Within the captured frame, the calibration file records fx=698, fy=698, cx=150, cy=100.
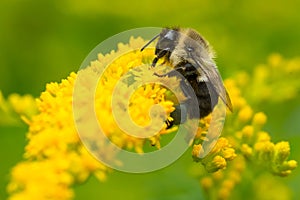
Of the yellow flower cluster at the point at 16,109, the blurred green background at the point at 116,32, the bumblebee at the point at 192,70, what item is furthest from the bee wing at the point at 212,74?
the blurred green background at the point at 116,32

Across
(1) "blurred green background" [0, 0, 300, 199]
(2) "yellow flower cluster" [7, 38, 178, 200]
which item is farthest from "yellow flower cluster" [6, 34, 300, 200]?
(1) "blurred green background" [0, 0, 300, 199]

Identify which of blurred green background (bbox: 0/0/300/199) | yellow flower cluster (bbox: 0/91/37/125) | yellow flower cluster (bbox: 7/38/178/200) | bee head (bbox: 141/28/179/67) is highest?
blurred green background (bbox: 0/0/300/199)

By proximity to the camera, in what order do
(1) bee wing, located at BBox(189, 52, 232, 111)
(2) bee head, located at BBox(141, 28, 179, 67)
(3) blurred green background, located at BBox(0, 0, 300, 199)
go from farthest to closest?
1. (3) blurred green background, located at BBox(0, 0, 300, 199)
2. (2) bee head, located at BBox(141, 28, 179, 67)
3. (1) bee wing, located at BBox(189, 52, 232, 111)

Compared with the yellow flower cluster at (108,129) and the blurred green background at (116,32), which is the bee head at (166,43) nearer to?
the yellow flower cluster at (108,129)

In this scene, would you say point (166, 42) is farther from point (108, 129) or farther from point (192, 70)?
point (108, 129)

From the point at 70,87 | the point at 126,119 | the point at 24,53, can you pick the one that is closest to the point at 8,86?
the point at 24,53

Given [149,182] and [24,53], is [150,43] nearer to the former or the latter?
[149,182]

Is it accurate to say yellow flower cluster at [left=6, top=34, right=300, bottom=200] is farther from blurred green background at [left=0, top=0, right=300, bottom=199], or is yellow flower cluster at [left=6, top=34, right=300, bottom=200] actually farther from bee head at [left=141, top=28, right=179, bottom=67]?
blurred green background at [left=0, top=0, right=300, bottom=199]
